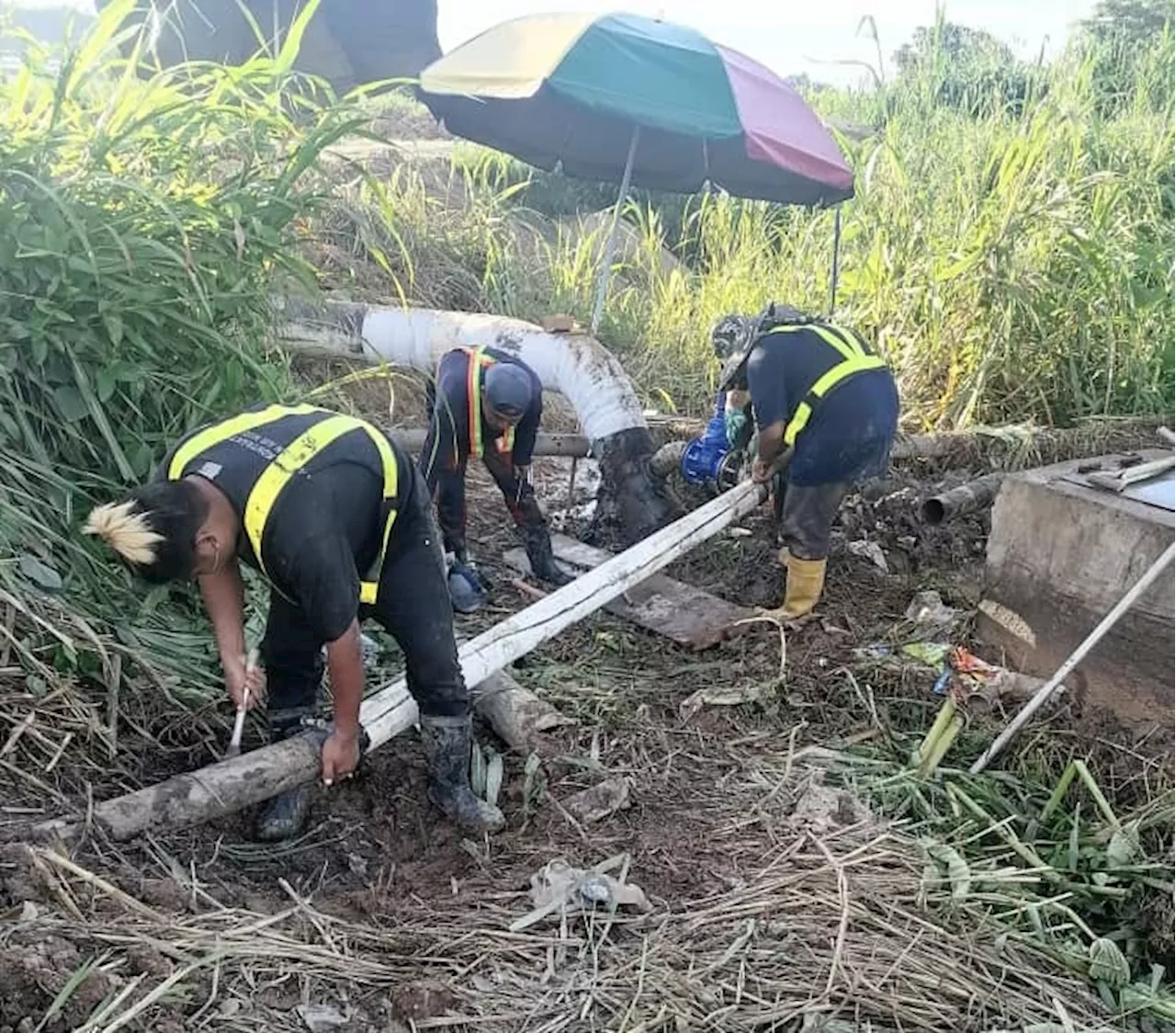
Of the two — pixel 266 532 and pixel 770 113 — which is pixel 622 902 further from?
pixel 770 113

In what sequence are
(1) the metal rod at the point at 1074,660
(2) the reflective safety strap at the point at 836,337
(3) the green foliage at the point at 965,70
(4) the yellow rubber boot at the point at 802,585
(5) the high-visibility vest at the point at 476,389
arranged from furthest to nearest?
(3) the green foliage at the point at 965,70 → (4) the yellow rubber boot at the point at 802,585 → (2) the reflective safety strap at the point at 836,337 → (5) the high-visibility vest at the point at 476,389 → (1) the metal rod at the point at 1074,660

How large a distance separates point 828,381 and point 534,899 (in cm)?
246

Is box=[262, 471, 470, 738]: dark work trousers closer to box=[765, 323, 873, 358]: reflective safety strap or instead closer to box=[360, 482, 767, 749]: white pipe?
box=[360, 482, 767, 749]: white pipe

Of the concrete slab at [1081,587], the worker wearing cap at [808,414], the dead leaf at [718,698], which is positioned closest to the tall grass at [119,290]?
the dead leaf at [718,698]

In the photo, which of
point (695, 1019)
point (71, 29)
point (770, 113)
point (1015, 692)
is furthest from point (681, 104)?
point (695, 1019)

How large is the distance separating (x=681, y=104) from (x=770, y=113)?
0.50 meters

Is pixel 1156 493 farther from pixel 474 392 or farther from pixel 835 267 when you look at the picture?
pixel 835 267

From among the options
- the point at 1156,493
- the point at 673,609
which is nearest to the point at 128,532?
the point at 673,609

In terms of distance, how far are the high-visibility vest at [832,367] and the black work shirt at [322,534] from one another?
88.2 inches

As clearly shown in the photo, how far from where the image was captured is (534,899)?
2705 mm

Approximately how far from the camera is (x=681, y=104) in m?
5.59

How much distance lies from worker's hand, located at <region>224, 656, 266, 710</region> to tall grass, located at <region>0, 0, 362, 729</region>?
415 mm

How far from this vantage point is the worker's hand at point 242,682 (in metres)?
2.76

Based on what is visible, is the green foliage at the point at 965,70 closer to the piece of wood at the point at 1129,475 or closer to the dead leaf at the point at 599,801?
the piece of wood at the point at 1129,475
